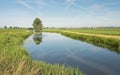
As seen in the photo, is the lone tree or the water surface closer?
the water surface

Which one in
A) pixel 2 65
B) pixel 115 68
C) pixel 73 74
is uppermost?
pixel 2 65

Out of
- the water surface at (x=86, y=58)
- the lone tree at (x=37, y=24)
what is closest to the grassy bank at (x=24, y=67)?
the water surface at (x=86, y=58)

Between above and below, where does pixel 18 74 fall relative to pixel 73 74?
above

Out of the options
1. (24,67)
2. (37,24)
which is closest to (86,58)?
(24,67)

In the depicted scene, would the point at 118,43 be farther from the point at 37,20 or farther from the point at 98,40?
the point at 37,20

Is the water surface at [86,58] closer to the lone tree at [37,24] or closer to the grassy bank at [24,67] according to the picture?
the grassy bank at [24,67]

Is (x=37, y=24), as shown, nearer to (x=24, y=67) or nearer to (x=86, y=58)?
(x=86, y=58)

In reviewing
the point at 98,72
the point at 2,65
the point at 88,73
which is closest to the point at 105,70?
the point at 98,72

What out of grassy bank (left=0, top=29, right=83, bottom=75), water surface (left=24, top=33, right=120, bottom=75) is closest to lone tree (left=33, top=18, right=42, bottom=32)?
water surface (left=24, top=33, right=120, bottom=75)

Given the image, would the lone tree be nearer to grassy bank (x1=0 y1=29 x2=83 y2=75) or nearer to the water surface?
the water surface

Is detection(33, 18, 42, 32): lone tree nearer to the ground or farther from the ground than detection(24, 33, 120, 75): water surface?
farther from the ground

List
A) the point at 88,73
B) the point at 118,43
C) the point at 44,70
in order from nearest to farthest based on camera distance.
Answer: the point at 44,70 < the point at 88,73 < the point at 118,43

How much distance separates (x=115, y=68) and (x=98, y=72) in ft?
7.34

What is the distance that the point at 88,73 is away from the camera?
13539 millimetres
